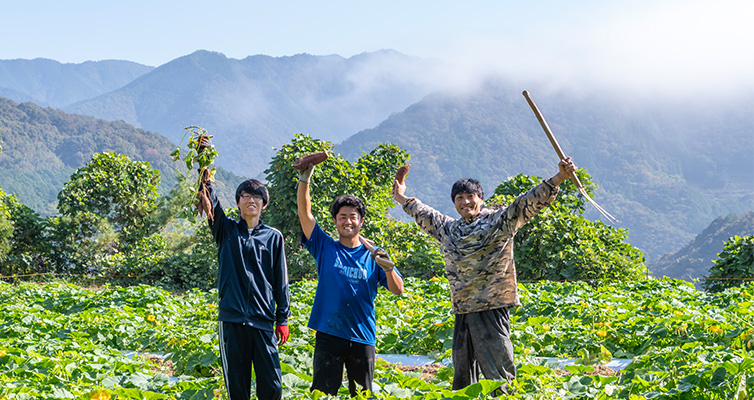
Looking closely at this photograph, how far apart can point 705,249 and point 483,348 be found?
7719 centimetres

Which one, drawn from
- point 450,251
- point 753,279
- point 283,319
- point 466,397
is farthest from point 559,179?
point 753,279

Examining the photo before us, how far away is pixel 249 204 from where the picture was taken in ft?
11.4

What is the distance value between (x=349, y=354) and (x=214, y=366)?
72.9 inches

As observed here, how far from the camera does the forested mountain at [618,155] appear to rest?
14512 centimetres

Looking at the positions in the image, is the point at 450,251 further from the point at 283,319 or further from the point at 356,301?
the point at 283,319

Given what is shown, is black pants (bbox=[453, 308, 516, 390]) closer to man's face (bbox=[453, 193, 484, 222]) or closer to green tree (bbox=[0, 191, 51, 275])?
man's face (bbox=[453, 193, 484, 222])

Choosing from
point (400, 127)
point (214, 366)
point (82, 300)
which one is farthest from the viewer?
point (400, 127)

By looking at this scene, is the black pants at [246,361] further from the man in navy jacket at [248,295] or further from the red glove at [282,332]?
the red glove at [282,332]

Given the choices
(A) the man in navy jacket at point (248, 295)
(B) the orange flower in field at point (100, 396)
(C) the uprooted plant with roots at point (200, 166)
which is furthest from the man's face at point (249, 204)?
(B) the orange flower in field at point (100, 396)

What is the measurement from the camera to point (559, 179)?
10.7 ft

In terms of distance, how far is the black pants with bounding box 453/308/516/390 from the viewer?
3.45 m

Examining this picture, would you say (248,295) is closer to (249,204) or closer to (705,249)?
(249,204)

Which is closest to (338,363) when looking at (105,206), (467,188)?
(467,188)

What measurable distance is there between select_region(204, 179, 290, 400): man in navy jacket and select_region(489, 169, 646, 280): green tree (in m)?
8.33
